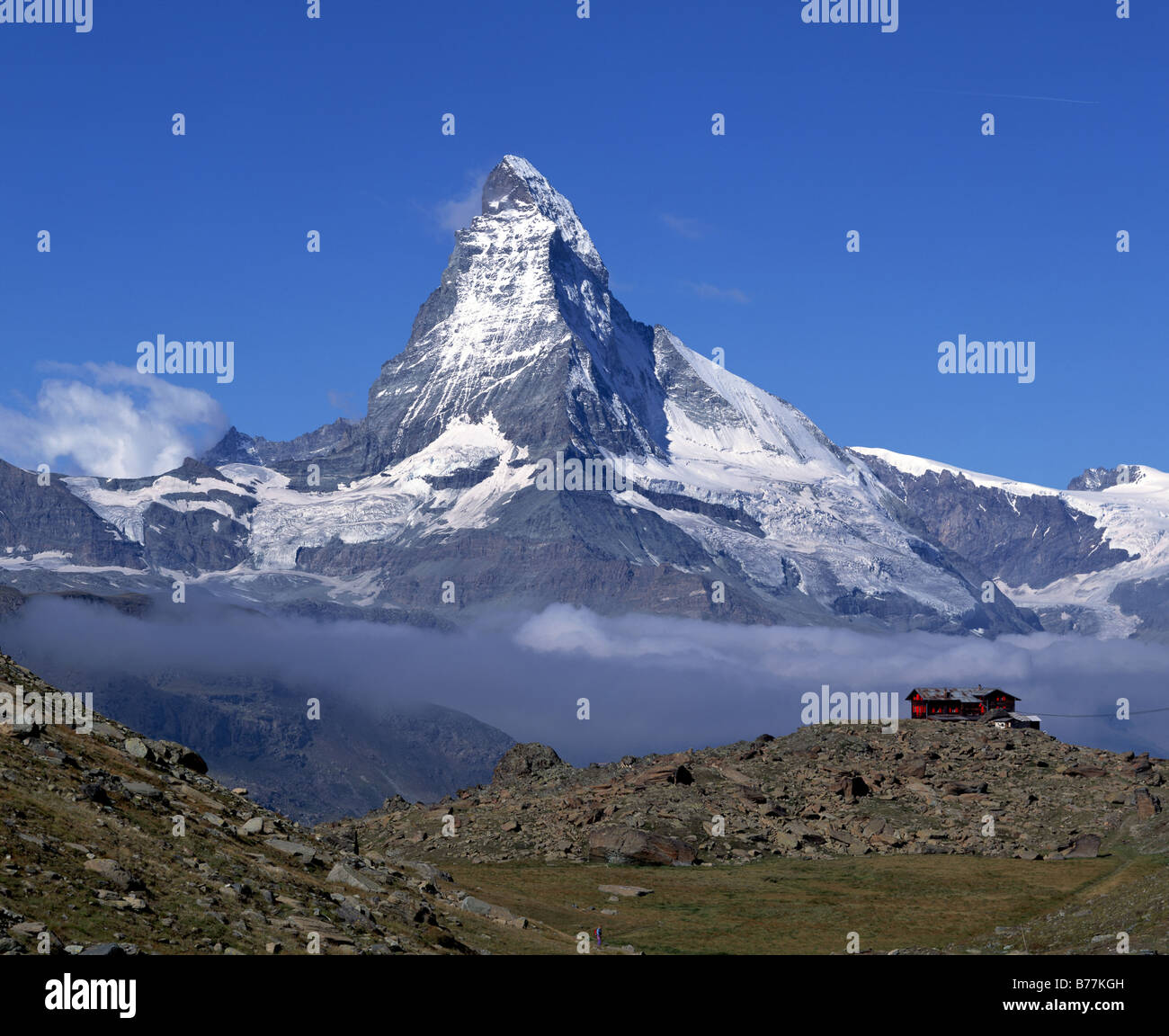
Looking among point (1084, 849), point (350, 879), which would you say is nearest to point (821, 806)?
point (1084, 849)

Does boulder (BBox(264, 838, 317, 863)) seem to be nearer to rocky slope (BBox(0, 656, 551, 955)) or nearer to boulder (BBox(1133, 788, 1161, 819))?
rocky slope (BBox(0, 656, 551, 955))

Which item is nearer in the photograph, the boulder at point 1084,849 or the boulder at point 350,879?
the boulder at point 350,879

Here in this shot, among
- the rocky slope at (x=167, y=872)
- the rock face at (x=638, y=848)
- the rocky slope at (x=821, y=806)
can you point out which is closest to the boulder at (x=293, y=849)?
the rocky slope at (x=167, y=872)

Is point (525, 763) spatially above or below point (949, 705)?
below

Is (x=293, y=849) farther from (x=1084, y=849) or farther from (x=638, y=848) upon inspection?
(x=1084, y=849)

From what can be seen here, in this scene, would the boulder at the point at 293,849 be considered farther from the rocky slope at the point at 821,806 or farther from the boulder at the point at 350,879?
the rocky slope at the point at 821,806

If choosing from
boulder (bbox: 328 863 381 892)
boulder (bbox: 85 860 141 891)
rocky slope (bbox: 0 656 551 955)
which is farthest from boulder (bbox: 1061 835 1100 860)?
boulder (bbox: 85 860 141 891)

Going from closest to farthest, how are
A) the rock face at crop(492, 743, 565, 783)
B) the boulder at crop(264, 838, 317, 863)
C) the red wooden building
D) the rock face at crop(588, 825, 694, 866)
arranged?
the boulder at crop(264, 838, 317, 863), the rock face at crop(588, 825, 694, 866), the rock face at crop(492, 743, 565, 783), the red wooden building

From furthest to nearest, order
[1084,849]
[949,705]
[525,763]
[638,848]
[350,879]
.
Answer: [949,705], [525,763], [638,848], [1084,849], [350,879]
